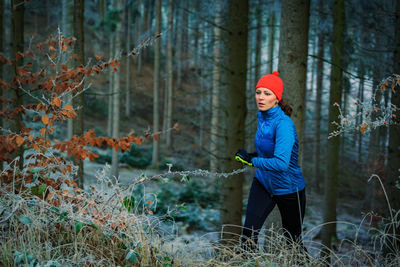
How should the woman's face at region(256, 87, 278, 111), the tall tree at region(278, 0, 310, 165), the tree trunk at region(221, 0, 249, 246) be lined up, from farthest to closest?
1. the tree trunk at region(221, 0, 249, 246)
2. the tall tree at region(278, 0, 310, 165)
3. the woman's face at region(256, 87, 278, 111)

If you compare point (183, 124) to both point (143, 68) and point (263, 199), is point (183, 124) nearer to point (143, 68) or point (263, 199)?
point (143, 68)

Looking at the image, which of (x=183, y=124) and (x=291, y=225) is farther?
(x=183, y=124)

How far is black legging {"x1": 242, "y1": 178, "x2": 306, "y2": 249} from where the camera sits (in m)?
3.24

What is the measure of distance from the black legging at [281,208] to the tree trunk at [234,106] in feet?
8.26

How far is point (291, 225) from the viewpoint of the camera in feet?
10.8

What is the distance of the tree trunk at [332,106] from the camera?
7.55m

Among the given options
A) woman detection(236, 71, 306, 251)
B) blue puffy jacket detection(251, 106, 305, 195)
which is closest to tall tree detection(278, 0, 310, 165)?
woman detection(236, 71, 306, 251)

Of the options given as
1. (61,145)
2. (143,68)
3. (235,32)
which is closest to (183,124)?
(143,68)

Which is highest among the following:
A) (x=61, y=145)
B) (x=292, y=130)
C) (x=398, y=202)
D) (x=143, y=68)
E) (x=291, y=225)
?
(x=143, y=68)

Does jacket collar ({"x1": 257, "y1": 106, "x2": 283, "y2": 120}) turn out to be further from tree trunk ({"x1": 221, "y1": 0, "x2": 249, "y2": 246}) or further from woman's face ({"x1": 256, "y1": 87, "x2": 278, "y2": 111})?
tree trunk ({"x1": 221, "y1": 0, "x2": 249, "y2": 246})

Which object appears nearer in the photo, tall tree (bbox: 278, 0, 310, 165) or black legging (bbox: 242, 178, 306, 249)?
black legging (bbox: 242, 178, 306, 249)

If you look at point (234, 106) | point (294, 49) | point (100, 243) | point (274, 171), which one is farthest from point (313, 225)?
point (100, 243)

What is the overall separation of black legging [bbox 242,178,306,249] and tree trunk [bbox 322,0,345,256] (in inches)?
163

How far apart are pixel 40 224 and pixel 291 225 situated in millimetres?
2266
